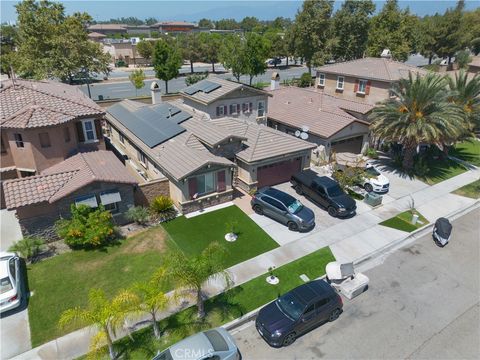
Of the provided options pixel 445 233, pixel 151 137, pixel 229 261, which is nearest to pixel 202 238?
pixel 229 261

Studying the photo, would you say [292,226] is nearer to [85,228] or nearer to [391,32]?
[85,228]

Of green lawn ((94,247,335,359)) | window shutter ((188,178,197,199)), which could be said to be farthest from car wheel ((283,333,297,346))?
window shutter ((188,178,197,199))

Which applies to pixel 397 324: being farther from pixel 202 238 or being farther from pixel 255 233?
pixel 202 238

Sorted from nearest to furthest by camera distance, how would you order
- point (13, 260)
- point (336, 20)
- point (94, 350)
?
point (94, 350) → point (13, 260) → point (336, 20)

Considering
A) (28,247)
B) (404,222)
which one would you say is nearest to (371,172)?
(404,222)

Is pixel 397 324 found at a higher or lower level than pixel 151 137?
lower

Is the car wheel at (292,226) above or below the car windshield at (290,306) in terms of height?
below

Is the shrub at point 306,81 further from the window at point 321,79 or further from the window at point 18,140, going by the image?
the window at point 18,140

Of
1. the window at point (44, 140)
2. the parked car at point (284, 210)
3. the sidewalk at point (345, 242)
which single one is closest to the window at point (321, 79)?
the sidewalk at point (345, 242)
